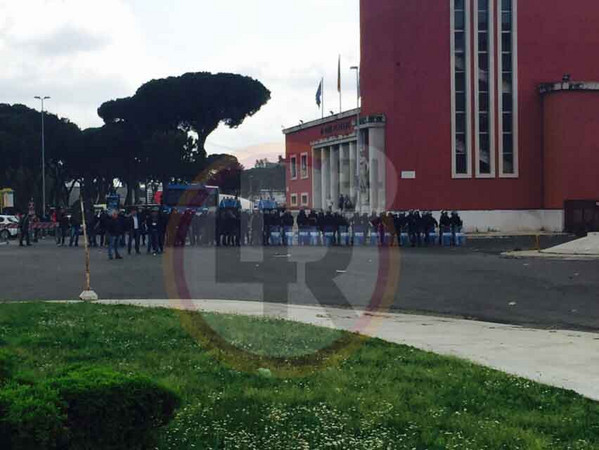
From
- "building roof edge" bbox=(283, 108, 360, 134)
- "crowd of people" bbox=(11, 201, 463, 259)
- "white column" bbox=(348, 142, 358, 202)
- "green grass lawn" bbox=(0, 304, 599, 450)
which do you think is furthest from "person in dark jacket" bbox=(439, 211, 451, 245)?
"green grass lawn" bbox=(0, 304, 599, 450)

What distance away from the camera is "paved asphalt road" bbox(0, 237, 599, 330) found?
15923 mm

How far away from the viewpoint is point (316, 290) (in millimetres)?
18484

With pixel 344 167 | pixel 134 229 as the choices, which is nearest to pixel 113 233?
pixel 134 229

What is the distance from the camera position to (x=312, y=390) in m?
7.82

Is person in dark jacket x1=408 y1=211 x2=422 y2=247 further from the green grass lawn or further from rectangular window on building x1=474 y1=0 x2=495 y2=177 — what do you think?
the green grass lawn

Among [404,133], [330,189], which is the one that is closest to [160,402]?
[404,133]

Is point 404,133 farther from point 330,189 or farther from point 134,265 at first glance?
point 134,265

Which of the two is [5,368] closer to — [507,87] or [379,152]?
[379,152]

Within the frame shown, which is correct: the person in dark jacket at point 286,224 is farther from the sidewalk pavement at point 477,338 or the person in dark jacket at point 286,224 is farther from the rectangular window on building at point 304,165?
the rectangular window on building at point 304,165

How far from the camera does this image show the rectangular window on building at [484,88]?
51.8 m

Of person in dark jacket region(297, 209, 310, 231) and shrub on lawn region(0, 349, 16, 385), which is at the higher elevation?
person in dark jacket region(297, 209, 310, 231)

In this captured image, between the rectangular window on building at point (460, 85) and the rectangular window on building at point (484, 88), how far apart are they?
571 mm

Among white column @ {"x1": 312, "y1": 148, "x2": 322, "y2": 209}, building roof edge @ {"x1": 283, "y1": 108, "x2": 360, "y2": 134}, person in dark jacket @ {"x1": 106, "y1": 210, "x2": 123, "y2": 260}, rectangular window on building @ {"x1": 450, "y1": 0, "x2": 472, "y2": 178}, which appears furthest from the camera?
white column @ {"x1": 312, "y1": 148, "x2": 322, "y2": 209}

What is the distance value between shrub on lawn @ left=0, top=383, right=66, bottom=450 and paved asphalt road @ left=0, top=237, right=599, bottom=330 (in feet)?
32.3
